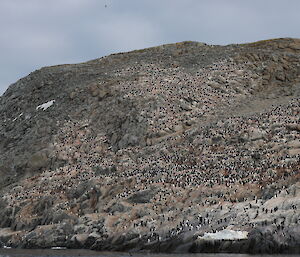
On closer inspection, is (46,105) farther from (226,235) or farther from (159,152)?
(226,235)

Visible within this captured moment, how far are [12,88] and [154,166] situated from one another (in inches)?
2293

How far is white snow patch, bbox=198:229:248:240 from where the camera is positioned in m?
37.2

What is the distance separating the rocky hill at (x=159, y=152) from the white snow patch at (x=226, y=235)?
3.6 inches

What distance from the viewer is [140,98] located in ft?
259

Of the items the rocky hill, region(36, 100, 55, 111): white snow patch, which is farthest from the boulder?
region(36, 100, 55, 111): white snow patch

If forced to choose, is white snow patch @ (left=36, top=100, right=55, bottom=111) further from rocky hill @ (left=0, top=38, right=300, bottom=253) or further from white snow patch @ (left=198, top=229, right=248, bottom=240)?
white snow patch @ (left=198, top=229, right=248, bottom=240)

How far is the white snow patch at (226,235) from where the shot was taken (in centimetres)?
3719

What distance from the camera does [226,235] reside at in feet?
124

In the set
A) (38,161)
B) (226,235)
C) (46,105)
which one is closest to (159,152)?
(38,161)

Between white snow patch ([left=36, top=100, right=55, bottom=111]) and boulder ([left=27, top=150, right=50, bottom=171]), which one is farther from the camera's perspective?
white snow patch ([left=36, top=100, right=55, bottom=111])

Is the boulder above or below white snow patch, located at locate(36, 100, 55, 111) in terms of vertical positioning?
below

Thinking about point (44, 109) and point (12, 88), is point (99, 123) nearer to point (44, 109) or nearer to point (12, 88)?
point (44, 109)

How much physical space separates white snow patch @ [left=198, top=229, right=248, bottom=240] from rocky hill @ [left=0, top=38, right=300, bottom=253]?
9 centimetres

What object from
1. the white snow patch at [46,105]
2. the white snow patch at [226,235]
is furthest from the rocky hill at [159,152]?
the white snow patch at [46,105]
